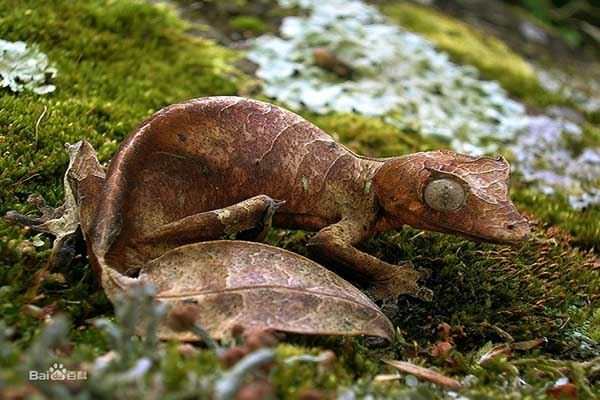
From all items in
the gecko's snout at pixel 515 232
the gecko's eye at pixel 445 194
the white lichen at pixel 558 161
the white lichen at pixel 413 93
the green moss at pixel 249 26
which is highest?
the gecko's eye at pixel 445 194

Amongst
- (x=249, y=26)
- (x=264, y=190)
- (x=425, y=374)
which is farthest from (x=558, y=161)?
(x=425, y=374)

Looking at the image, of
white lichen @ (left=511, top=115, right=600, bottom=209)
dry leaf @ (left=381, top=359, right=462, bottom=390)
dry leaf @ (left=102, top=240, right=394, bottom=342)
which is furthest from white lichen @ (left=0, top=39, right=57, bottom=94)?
white lichen @ (left=511, top=115, right=600, bottom=209)

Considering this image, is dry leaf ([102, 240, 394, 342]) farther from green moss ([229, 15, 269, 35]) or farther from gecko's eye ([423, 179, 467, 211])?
green moss ([229, 15, 269, 35])

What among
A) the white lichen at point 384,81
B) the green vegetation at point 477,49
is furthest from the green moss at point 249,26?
the green vegetation at point 477,49

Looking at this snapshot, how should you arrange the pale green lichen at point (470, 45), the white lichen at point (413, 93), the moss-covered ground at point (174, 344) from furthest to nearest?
the pale green lichen at point (470, 45)
the white lichen at point (413, 93)
the moss-covered ground at point (174, 344)

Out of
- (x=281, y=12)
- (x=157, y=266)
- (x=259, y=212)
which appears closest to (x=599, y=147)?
(x=281, y=12)

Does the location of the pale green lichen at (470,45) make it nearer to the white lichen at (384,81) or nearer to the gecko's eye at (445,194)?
the white lichen at (384,81)

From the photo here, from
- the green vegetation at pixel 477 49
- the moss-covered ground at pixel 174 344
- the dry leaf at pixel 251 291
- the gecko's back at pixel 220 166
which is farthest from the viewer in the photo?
the green vegetation at pixel 477 49
